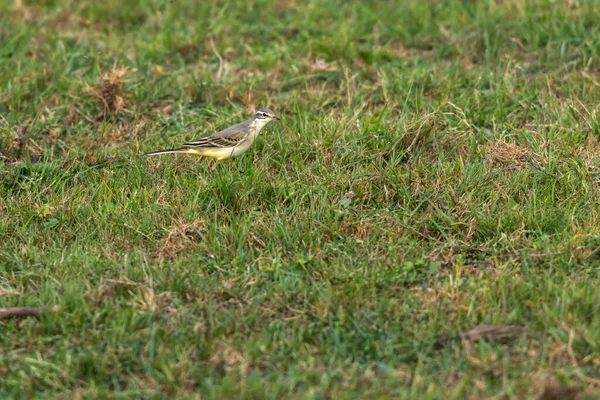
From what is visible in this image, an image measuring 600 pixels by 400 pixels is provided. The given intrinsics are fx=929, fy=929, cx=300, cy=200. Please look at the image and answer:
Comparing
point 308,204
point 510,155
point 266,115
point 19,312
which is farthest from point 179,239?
point 510,155

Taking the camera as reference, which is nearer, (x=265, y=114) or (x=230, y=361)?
(x=230, y=361)

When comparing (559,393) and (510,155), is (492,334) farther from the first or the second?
(510,155)

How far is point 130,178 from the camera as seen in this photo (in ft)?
25.7

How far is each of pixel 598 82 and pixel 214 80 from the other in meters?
3.89

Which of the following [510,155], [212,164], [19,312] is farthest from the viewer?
[212,164]

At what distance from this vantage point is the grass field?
545 cm

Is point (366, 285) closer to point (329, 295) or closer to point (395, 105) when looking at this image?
point (329, 295)

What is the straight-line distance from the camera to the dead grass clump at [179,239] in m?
6.70

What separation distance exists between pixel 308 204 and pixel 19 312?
2379 mm

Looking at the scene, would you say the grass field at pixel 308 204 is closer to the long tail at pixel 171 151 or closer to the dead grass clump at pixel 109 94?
the dead grass clump at pixel 109 94

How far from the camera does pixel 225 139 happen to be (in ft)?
26.2

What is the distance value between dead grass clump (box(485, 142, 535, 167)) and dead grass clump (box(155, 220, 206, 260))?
8.47 feet

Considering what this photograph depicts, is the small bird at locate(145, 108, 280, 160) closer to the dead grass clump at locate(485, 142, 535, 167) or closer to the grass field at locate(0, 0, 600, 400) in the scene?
the grass field at locate(0, 0, 600, 400)

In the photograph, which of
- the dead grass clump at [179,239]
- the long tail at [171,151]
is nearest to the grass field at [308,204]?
the dead grass clump at [179,239]
